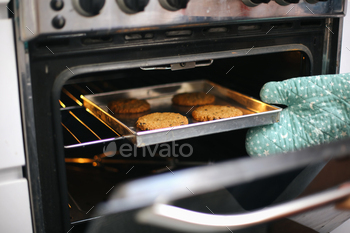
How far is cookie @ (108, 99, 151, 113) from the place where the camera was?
123cm

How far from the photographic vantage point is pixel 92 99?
1.34 m

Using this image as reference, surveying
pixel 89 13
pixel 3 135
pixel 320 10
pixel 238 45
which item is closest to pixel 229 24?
pixel 238 45

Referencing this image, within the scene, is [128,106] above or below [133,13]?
below

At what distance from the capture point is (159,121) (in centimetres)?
108

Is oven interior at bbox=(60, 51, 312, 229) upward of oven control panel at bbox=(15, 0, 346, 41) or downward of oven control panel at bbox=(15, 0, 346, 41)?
downward

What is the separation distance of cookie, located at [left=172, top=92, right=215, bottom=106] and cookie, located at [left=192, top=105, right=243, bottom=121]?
0.11 metres

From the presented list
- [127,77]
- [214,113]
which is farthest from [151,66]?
[127,77]

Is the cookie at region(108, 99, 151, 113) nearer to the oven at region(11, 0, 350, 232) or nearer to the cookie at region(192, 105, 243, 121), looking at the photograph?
the oven at region(11, 0, 350, 232)

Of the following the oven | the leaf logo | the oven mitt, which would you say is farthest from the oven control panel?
the leaf logo

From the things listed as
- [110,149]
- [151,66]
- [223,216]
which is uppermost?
[151,66]

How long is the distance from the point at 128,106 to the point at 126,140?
0.15 m

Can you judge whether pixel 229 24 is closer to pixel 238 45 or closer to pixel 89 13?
pixel 238 45

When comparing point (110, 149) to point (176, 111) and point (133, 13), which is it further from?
point (133, 13)

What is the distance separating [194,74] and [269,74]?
0.43m
